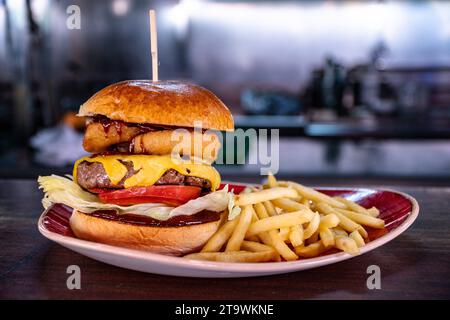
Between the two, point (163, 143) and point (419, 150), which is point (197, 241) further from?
point (419, 150)

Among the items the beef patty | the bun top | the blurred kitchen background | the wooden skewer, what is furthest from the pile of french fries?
the blurred kitchen background

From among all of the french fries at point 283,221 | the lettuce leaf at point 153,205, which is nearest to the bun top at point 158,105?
the lettuce leaf at point 153,205

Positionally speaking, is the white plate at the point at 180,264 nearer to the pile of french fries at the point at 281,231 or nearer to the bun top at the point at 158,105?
the pile of french fries at the point at 281,231

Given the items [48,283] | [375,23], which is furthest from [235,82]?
[48,283]

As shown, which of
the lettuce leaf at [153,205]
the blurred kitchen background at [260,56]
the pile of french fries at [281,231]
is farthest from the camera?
the blurred kitchen background at [260,56]

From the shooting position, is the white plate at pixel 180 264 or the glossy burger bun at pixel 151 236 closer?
the white plate at pixel 180 264

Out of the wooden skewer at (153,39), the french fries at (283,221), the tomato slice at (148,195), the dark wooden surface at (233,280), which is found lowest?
the dark wooden surface at (233,280)

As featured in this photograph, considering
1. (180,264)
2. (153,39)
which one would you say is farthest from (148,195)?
(153,39)
